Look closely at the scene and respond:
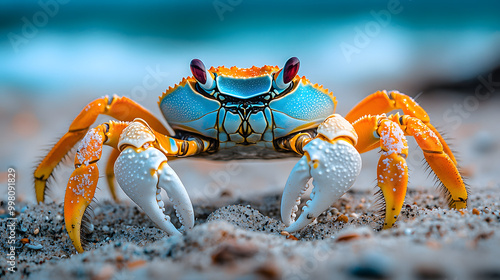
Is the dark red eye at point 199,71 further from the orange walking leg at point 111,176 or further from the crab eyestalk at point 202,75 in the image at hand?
the orange walking leg at point 111,176

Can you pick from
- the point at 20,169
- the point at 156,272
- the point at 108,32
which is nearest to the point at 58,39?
the point at 108,32

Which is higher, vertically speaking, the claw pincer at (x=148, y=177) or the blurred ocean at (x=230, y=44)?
the blurred ocean at (x=230, y=44)

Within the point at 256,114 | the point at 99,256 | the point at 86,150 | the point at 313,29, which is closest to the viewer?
the point at 99,256

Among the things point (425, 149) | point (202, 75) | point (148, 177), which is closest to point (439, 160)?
point (425, 149)

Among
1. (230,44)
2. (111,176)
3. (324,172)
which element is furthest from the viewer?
(230,44)

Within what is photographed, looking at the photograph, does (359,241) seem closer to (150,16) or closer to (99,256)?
(99,256)

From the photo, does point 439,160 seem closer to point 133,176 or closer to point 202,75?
point 202,75

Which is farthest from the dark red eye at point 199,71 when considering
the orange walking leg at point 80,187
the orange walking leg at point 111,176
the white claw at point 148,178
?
the orange walking leg at point 111,176
